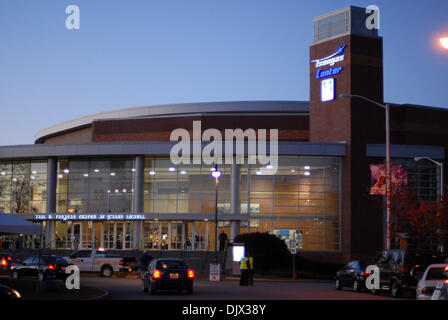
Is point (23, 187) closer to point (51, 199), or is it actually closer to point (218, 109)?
point (51, 199)

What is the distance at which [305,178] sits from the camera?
62312mm

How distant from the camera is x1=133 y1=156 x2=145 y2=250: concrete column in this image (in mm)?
62969

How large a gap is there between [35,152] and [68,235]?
7890 mm

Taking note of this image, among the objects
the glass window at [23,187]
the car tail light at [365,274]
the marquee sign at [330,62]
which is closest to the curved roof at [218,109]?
the glass window at [23,187]

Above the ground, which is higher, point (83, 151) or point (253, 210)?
point (83, 151)

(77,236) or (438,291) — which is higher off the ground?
(438,291)

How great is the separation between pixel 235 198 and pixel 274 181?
11.7 feet

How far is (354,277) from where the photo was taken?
3438 centimetres

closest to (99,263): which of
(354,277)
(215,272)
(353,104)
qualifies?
(215,272)

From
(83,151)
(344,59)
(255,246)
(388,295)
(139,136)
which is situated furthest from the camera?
(139,136)

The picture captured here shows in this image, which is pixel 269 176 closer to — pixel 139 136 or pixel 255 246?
pixel 255 246

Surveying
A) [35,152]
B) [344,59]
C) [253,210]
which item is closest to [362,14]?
[344,59]

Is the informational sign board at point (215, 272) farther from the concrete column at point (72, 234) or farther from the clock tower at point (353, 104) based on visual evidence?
the concrete column at point (72, 234)

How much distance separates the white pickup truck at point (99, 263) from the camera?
45.0m
